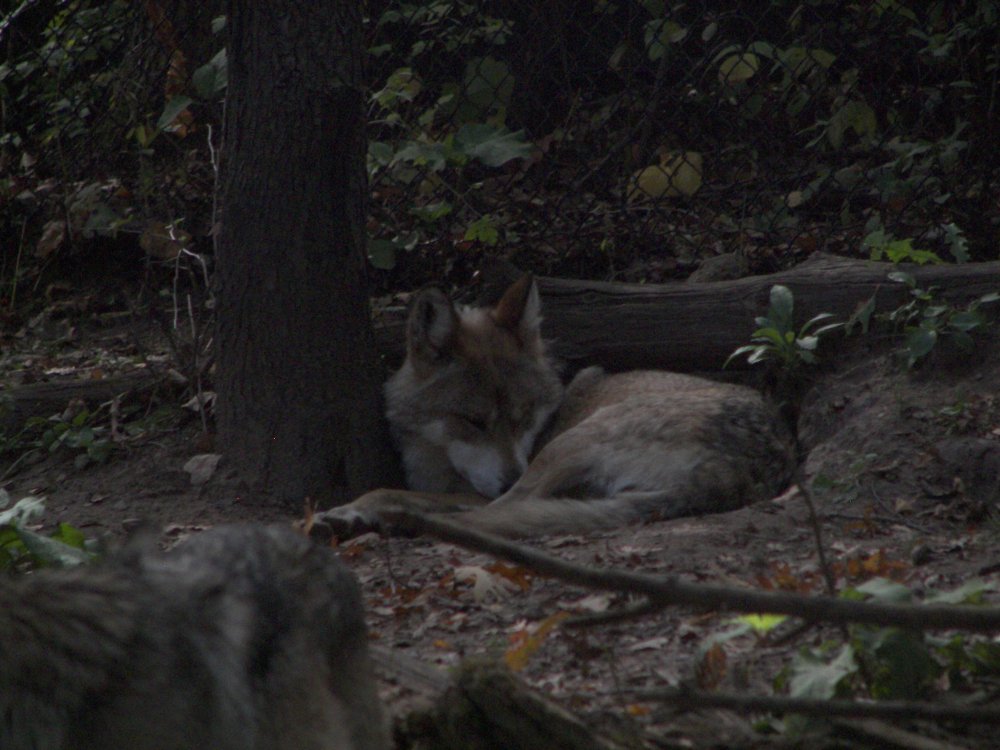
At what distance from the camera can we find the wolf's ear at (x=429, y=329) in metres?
6.31

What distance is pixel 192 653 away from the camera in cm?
207

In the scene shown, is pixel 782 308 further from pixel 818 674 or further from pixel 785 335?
pixel 818 674

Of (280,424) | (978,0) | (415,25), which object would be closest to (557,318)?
(280,424)

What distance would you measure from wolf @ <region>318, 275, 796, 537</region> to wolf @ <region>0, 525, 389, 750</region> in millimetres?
2706

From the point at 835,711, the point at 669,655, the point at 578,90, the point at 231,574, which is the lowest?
the point at 669,655

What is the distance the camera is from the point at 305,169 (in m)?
5.61

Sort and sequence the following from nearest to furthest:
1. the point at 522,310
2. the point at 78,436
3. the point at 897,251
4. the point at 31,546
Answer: the point at 31,546
the point at 897,251
the point at 78,436
the point at 522,310

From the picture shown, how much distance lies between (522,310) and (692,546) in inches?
91.3

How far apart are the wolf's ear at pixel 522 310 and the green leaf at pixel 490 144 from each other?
Answer: 809mm

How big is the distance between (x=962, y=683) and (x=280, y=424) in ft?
12.4

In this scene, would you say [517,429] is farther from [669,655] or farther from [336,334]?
[669,655]

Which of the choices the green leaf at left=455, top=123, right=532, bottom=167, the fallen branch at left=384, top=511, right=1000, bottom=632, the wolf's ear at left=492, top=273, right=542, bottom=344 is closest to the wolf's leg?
the wolf's ear at left=492, top=273, right=542, bottom=344

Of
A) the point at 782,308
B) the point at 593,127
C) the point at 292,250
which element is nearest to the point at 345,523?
the point at 292,250

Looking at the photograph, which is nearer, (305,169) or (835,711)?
(835,711)
